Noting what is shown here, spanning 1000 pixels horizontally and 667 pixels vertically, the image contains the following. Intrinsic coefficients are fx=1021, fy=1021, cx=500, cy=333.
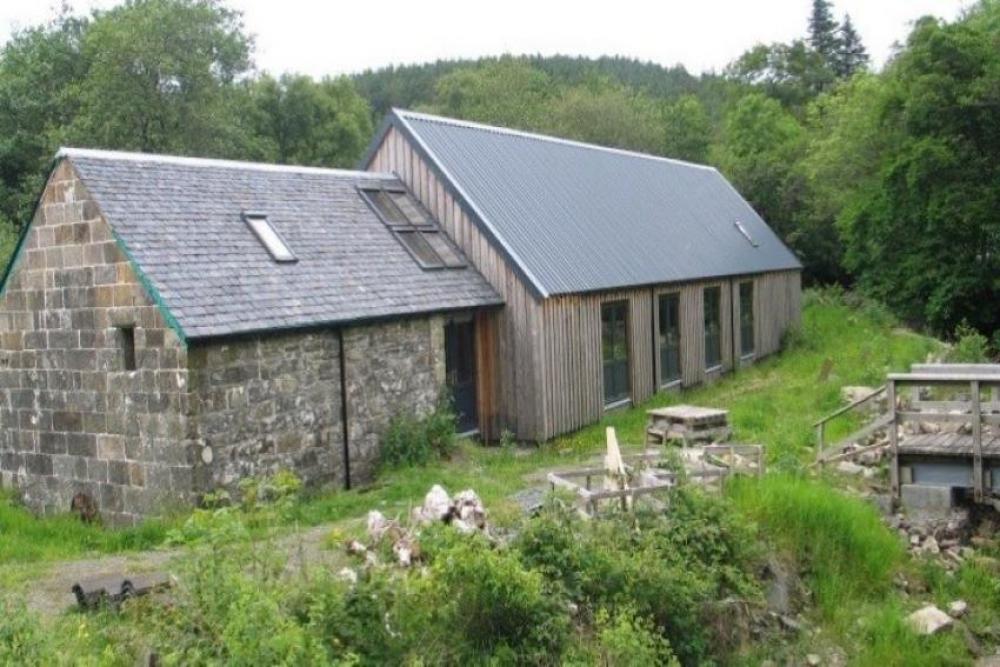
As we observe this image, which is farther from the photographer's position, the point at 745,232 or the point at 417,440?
the point at 745,232

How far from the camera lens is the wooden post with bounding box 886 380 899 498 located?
543 inches

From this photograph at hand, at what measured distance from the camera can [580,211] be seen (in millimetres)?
22250

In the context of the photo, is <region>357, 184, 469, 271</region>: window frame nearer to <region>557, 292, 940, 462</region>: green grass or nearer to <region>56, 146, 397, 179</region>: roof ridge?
<region>56, 146, 397, 179</region>: roof ridge

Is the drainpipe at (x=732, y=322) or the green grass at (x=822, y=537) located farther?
the drainpipe at (x=732, y=322)

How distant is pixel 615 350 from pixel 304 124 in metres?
35.0

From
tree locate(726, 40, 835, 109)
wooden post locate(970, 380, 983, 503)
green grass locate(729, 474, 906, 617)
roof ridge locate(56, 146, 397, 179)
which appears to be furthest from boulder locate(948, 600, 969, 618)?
tree locate(726, 40, 835, 109)

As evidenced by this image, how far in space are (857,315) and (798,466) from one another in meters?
21.2

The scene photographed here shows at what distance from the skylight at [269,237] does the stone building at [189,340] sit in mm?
30

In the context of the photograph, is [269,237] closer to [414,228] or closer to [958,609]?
[414,228]

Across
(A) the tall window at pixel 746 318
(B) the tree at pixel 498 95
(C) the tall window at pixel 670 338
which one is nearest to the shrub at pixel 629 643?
(C) the tall window at pixel 670 338

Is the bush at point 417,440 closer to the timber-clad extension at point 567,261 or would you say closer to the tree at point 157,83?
the timber-clad extension at point 567,261

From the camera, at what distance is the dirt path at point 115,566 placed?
954cm

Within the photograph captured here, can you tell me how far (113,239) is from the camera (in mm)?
13445

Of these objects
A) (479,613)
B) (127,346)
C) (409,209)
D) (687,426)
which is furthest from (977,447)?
(127,346)
